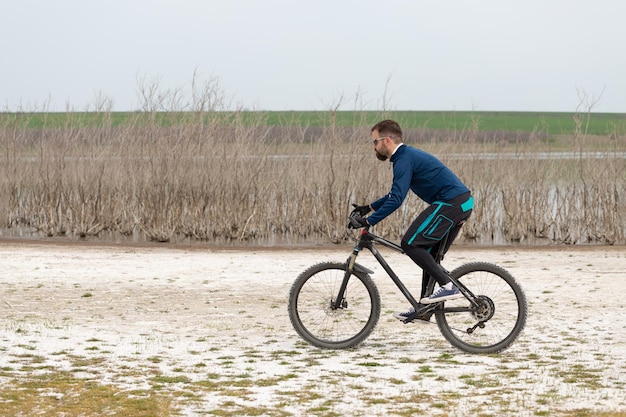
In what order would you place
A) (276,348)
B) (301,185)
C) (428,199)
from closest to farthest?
(428,199) → (276,348) → (301,185)

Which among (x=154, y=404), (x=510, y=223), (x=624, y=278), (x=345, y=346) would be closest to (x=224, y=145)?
(x=510, y=223)

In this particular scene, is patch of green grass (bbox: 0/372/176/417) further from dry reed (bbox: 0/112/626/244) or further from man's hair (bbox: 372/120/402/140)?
dry reed (bbox: 0/112/626/244)

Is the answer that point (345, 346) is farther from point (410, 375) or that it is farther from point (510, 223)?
point (510, 223)

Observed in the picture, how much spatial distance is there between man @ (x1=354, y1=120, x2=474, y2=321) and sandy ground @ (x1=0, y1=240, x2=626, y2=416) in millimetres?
728

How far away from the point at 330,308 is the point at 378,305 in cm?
37

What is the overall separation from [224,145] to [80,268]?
583 cm

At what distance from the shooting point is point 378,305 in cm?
761

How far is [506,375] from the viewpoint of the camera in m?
6.75

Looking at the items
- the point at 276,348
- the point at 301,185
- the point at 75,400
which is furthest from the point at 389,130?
the point at 301,185

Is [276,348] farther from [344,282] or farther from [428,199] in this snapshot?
[428,199]

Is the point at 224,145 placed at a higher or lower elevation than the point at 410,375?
higher

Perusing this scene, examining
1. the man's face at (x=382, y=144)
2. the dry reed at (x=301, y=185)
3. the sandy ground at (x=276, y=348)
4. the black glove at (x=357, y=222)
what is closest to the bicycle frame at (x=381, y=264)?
the black glove at (x=357, y=222)

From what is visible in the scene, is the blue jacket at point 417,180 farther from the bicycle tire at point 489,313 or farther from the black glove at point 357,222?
the bicycle tire at point 489,313

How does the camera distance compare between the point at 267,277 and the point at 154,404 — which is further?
the point at 267,277
